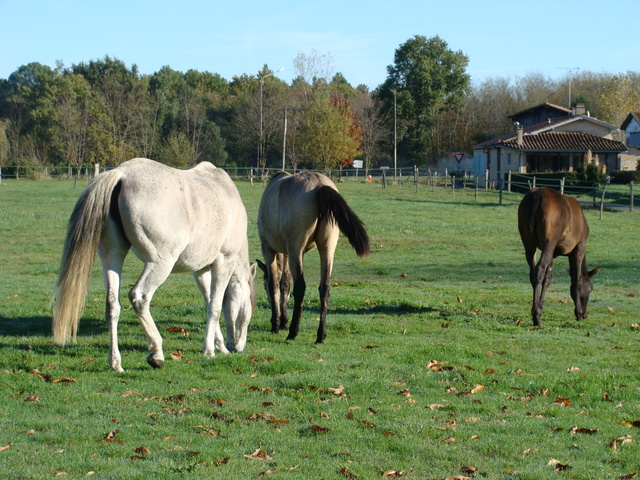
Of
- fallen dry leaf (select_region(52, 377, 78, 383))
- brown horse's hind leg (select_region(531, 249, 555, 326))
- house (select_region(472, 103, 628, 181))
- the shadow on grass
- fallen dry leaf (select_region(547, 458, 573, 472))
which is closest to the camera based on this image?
fallen dry leaf (select_region(547, 458, 573, 472))

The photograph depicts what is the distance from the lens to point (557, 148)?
56.8m

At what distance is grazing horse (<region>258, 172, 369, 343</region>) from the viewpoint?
795cm

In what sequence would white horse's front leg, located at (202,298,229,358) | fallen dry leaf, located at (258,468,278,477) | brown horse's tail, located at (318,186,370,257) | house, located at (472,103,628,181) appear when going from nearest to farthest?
fallen dry leaf, located at (258,468,278,477)
white horse's front leg, located at (202,298,229,358)
brown horse's tail, located at (318,186,370,257)
house, located at (472,103,628,181)

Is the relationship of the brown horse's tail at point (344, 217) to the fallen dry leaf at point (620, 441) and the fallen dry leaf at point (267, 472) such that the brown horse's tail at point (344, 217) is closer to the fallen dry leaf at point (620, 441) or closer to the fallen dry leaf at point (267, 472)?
the fallen dry leaf at point (620, 441)

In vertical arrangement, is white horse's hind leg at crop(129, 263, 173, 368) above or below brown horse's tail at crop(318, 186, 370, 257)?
below

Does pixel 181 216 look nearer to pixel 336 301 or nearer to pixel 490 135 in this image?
pixel 336 301

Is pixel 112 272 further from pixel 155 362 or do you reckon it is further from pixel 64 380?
pixel 64 380

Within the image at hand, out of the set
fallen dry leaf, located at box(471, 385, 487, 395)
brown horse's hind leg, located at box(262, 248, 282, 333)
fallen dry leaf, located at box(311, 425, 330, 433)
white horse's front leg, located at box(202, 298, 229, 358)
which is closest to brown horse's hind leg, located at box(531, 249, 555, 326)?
brown horse's hind leg, located at box(262, 248, 282, 333)

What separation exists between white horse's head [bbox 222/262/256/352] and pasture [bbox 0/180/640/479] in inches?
9.5

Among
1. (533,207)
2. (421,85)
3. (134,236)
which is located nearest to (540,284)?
(533,207)

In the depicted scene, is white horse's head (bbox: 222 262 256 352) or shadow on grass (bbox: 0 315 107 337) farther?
shadow on grass (bbox: 0 315 107 337)

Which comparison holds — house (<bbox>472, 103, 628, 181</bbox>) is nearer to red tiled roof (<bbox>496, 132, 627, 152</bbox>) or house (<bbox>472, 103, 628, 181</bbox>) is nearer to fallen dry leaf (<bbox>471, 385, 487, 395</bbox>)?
red tiled roof (<bbox>496, 132, 627, 152</bbox>)

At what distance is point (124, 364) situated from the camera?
6562 mm

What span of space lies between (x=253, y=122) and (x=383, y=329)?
201 feet
